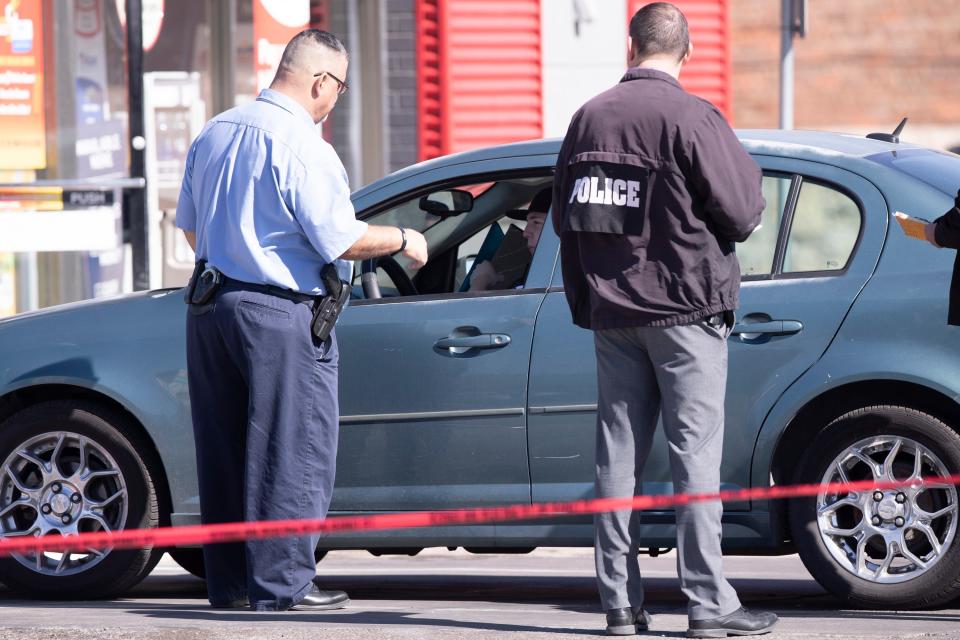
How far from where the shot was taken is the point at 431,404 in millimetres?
5531

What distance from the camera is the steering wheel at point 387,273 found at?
5.78 m

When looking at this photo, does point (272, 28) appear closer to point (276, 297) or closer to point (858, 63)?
point (276, 297)

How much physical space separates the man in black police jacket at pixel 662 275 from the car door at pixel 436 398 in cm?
71

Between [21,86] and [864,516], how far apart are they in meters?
6.36

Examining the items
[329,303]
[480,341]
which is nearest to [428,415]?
[480,341]

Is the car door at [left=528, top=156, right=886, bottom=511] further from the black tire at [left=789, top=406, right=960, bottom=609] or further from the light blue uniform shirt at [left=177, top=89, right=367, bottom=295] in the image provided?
the light blue uniform shirt at [left=177, top=89, right=367, bottom=295]

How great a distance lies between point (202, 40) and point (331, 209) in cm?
663

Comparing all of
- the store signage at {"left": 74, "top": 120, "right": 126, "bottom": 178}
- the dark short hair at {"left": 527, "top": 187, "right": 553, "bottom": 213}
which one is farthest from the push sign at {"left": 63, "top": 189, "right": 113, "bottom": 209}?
the dark short hair at {"left": 527, "top": 187, "right": 553, "bottom": 213}

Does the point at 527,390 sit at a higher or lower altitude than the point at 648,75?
lower


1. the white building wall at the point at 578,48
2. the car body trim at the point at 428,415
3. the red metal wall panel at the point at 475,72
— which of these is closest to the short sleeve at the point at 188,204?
the car body trim at the point at 428,415

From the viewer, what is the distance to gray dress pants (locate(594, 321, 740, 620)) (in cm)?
466

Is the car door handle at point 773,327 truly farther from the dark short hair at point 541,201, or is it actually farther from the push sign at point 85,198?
the push sign at point 85,198

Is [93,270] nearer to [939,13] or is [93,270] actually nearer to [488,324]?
[488,324]

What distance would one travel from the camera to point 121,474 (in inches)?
227
